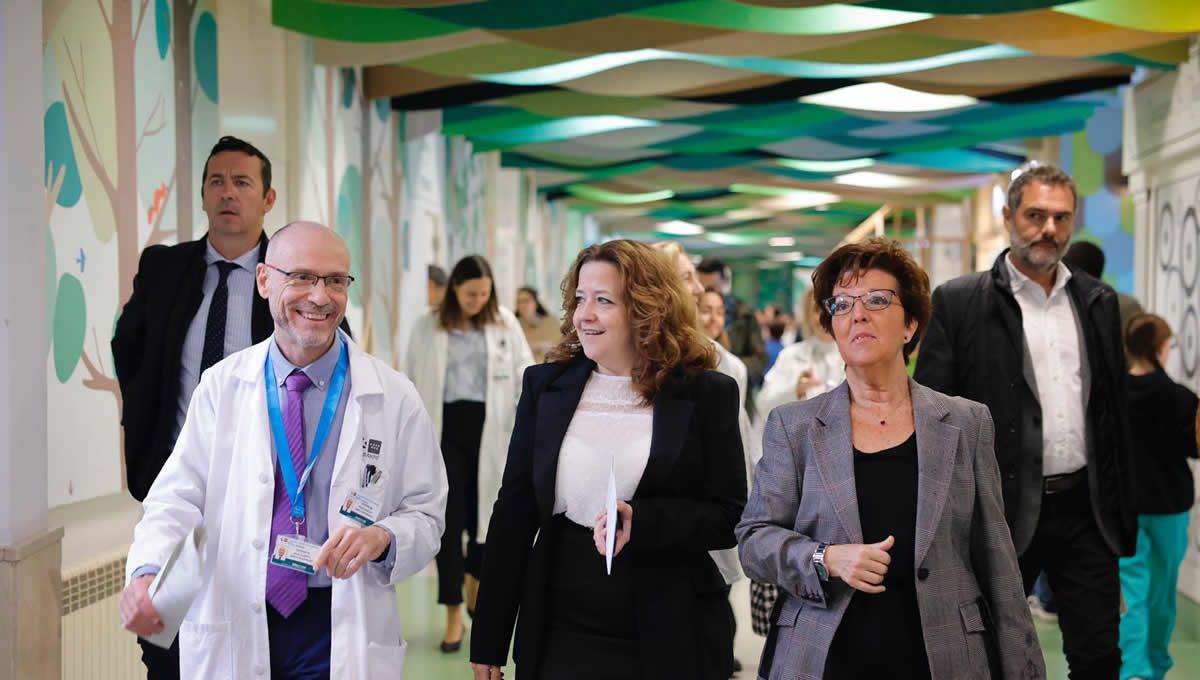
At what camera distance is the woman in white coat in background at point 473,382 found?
5.93m

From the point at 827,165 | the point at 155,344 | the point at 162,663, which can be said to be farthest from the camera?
the point at 827,165

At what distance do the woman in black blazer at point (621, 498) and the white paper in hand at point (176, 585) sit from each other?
679mm

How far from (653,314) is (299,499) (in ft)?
2.85

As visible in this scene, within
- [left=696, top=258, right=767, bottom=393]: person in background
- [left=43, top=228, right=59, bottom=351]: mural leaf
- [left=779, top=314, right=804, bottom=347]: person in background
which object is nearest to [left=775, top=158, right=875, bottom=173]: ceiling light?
[left=779, top=314, right=804, bottom=347]: person in background

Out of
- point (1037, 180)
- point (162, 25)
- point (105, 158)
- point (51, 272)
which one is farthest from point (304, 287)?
point (162, 25)

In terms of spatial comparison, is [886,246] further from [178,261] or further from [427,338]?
[427,338]

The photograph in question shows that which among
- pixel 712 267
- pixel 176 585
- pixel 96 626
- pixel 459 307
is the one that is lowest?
pixel 96 626

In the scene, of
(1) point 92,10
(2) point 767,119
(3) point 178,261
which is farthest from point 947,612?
(2) point 767,119

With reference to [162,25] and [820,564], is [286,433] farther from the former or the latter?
[162,25]

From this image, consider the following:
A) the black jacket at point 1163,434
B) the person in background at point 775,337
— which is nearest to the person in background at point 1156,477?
the black jacket at point 1163,434

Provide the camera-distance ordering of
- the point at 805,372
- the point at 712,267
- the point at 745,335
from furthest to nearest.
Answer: the point at 745,335
the point at 712,267
the point at 805,372

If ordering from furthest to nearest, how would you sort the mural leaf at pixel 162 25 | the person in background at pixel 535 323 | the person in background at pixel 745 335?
1. the person in background at pixel 535 323
2. the person in background at pixel 745 335
3. the mural leaf at pixel 162 25

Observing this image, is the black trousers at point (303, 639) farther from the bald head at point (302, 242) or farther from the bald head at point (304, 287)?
the bald head at point (302, 242)

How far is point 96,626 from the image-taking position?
3.77 m
